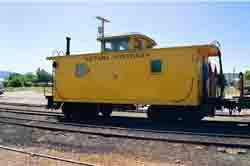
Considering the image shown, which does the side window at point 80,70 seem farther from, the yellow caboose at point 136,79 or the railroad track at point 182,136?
the railroad track at point 182,136

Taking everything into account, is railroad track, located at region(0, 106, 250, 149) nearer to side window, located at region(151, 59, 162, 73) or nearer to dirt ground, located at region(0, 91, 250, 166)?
dirt ground, located at region(0, 91, 250, 166)

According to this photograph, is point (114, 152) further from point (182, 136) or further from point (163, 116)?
point (163, 116)

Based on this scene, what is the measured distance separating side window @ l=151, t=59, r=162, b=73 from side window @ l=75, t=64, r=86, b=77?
3.78 metres

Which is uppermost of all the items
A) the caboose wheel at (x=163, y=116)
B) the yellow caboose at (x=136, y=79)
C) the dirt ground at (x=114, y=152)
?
the yellow caboose at (x=136, y=79)

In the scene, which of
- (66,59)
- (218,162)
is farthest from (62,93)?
(218,162)

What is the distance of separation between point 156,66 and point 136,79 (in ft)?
3.62

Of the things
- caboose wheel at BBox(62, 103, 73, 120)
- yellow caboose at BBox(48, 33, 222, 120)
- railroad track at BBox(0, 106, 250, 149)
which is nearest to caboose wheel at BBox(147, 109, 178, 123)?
yellow caboose at BBox(48, 33, 222, 120)

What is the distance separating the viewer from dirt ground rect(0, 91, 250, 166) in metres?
6.00

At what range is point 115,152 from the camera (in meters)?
7.04

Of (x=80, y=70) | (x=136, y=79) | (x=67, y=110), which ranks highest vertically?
(x=80, y=70)

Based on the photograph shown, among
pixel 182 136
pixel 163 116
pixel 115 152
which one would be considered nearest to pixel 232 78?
pixel 163 116

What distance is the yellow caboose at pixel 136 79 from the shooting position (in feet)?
34.6

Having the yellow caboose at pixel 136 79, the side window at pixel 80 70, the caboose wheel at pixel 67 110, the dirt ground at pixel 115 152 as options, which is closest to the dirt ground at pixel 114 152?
the dirt ground at pixel 115 152

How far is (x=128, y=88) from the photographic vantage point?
11766 mm
